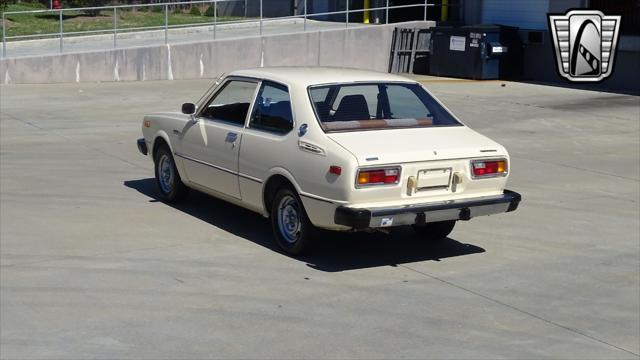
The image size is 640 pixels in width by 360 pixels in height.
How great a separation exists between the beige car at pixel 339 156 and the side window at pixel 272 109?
0.01 metres

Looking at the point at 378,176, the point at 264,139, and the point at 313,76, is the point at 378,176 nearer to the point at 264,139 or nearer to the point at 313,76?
the point at 264,139

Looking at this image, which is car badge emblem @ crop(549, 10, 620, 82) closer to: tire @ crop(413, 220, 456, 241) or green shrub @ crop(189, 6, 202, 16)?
green shrub @ crop(189, 6, 202, 16)

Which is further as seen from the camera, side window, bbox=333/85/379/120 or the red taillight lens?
side window, bbox=333/85/379/120

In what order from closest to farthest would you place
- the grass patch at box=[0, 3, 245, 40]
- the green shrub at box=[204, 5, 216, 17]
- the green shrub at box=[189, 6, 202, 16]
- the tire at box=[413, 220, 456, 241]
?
the tire at box=[413, 220, 456, 241] → the grass patch at box=[0, 3, 245, 40] → the green shrub at box=[189, 6, 202, 16] → the green shrub at box=[204, 5, 216, 17]

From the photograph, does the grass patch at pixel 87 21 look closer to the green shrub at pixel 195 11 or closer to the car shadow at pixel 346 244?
the green shrub at pixel 195 11

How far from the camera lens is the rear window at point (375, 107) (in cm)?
889

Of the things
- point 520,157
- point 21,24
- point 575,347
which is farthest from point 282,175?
point 21,24

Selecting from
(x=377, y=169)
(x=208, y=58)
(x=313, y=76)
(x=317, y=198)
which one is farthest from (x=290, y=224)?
(x=208, y=58)

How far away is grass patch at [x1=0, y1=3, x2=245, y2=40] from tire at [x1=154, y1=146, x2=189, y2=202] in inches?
695

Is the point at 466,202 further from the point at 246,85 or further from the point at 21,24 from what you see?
the point at 21,24

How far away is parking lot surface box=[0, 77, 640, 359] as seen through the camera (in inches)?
266

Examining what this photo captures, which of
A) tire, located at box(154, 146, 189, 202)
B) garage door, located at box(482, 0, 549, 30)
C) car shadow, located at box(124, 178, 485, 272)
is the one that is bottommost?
car shadow, located at box(124, 178, 485, 272)

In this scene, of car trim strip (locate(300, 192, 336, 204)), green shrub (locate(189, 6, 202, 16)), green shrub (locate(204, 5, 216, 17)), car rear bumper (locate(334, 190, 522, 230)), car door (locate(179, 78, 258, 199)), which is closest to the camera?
car rear bumper (locate(334, 190, 522, 230))

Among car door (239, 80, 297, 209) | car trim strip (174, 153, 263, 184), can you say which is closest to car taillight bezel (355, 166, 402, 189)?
car door (239, 80, 297, 209)
